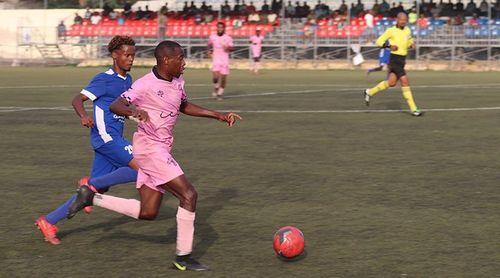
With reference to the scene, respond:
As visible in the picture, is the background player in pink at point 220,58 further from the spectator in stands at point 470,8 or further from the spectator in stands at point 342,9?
the spectator in stands at point 342,9

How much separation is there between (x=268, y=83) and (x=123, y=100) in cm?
2237

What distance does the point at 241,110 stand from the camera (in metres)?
19.0

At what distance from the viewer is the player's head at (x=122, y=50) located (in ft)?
23.9

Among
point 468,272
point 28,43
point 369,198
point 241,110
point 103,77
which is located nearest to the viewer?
point 468,272

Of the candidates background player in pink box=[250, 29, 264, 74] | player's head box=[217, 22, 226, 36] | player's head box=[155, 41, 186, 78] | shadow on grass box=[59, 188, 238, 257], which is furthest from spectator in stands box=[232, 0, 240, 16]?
player's head box=[155, 41, 186, 78]

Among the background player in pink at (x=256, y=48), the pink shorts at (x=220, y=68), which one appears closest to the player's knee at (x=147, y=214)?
the pink shorts at (x=220, y=68)

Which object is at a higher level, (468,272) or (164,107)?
(164,107)

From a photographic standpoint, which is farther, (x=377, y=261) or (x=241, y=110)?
(x=241, y=110)

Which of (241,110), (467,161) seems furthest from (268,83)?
(467,161)

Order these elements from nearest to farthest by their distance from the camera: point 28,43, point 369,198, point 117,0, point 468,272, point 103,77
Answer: point 468,272 < point 103,77 < point 369,198 < point 28,43 < point 117,0

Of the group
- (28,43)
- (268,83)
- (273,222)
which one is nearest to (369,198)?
(273,222)

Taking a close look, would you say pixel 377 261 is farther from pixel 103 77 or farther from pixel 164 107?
pixel 103 77

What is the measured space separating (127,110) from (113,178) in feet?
3.92

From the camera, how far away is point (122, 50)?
24.0ft
